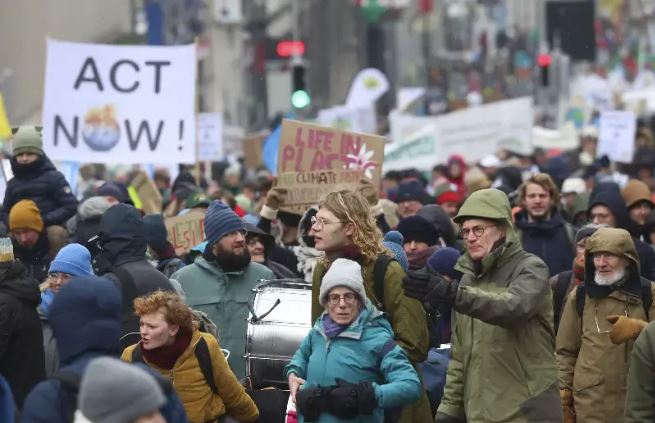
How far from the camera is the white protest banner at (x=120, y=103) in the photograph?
14.0 metres

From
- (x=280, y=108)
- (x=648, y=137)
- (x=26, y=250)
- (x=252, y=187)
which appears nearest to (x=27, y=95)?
(x=252, y=187)

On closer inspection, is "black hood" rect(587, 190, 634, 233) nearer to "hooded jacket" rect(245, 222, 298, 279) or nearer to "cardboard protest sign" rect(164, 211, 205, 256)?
"hooded jacket" rect(245, 222, 298, 279)

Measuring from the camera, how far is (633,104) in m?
42.7

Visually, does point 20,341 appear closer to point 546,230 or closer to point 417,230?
point 417,230

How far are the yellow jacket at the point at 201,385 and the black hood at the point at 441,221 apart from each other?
13.6 feet

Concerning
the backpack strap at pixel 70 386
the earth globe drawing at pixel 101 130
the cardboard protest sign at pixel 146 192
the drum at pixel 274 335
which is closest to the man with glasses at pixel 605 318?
the drum at pixel 274 335

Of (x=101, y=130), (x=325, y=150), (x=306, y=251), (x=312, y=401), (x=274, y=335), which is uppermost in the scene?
(x=101, y=130)

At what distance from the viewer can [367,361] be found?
22.6 feet

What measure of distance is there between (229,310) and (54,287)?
1023 mm

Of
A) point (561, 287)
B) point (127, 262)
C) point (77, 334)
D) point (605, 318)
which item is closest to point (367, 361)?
point (127, 262)

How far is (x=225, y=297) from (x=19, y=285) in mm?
1421

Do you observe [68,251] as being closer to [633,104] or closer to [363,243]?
[363,243]

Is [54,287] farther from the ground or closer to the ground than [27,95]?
closer to the ground

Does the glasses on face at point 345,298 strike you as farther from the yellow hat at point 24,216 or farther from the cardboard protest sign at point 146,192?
the cardboard protest sign at point 146,192
